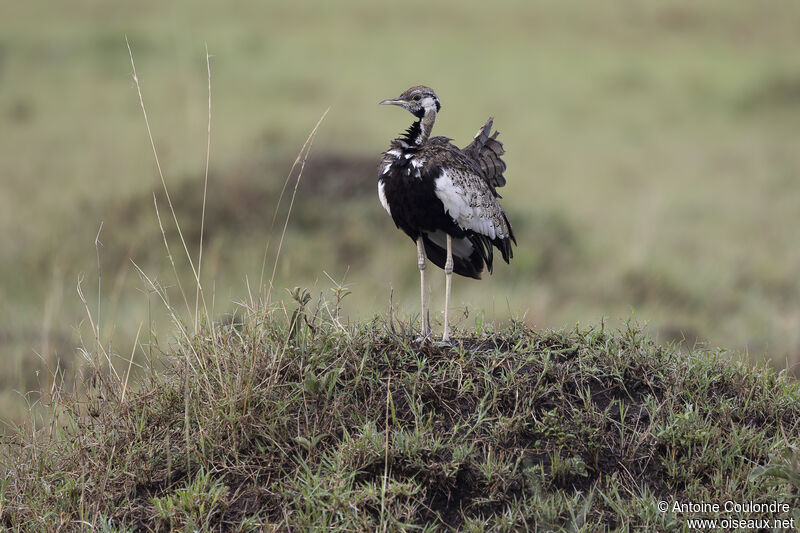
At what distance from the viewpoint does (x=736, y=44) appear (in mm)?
19297

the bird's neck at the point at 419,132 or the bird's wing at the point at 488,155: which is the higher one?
the bird's neck at the point at 419,132

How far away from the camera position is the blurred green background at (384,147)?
9.34m

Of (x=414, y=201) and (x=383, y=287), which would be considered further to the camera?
(x=383, y=287)

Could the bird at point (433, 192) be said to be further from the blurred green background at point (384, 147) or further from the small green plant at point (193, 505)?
the small green plant at point (193, 505)

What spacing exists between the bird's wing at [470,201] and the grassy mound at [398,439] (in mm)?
603

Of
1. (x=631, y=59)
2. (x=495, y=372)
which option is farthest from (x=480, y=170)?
(x=631, y=59)

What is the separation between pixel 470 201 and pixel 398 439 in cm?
120

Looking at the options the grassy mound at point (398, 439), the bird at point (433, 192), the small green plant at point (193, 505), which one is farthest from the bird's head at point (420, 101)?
the small green plant at point (193, 505)

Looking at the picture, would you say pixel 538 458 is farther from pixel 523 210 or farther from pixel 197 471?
pixel 523 210

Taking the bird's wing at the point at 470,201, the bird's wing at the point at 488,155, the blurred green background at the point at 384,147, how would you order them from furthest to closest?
the blurred green background at the point at 384,147
the bird's wing at the point at 488,155
the bird's wing at the point at 470,201

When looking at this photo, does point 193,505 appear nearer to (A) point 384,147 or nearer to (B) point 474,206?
(B) point 474,206

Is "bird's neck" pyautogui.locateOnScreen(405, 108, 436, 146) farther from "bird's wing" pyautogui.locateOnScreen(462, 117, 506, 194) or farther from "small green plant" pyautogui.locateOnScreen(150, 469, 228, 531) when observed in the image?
"small green plant" pyautogui.locateOnScreen(150, 469, 228, 531)

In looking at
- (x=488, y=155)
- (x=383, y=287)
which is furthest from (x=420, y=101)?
(x=383, y=287)

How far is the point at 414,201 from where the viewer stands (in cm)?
391
